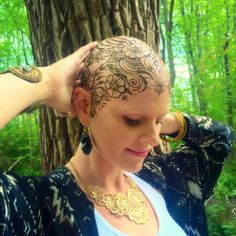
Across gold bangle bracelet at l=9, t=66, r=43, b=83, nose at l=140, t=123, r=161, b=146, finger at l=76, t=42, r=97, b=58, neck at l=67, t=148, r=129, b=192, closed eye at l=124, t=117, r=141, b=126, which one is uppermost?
finger at l=76, t=42, r=97, b=58

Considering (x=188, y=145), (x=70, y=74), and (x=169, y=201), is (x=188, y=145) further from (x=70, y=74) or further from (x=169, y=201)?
(x=70, y=74)

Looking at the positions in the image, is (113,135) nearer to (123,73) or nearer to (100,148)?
(100,148)

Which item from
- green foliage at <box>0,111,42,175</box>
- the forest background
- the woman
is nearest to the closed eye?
the woman

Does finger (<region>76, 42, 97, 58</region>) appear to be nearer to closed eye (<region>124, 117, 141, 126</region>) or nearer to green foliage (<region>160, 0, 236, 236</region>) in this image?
closed eye (<region>124, 117, 141, 126</region>)

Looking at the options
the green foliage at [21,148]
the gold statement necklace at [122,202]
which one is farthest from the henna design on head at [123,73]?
the green foliage at [21,148]

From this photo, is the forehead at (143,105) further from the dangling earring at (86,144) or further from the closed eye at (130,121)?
the dangling earring at (86,144)

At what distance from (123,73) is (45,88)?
30 centimetres

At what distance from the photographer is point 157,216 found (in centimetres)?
141

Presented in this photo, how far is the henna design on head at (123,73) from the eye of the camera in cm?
116

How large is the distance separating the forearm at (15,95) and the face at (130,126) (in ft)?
0.78

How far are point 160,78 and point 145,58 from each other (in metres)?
0.09

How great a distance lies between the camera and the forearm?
102 cm

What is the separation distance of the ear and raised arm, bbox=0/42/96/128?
3 cm

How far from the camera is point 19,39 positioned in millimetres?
11422
